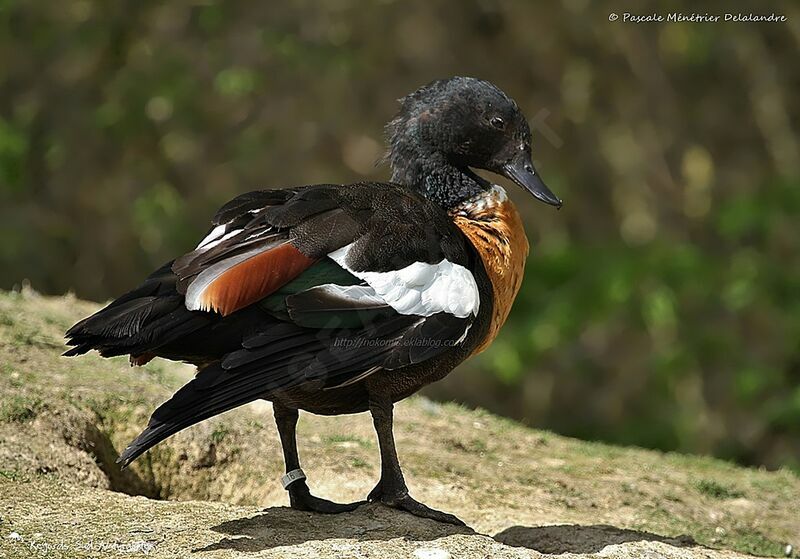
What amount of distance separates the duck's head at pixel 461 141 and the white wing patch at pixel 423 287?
0.74m

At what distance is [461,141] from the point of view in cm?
485

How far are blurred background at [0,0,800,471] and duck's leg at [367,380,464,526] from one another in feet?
20.2

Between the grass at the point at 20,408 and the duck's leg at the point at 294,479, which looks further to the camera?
the grass at the point at 20,408

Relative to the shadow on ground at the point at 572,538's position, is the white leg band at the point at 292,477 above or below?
above

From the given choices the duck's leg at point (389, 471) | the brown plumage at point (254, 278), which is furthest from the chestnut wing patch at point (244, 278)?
the duck's leg at point (389, 471)

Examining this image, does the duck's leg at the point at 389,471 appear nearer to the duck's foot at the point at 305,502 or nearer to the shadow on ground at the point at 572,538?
the duck's foot at the point at 305,502

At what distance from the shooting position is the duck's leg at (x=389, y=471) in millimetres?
4263

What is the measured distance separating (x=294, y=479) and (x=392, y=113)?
7.14 m

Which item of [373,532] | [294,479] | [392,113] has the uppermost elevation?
[392,113]

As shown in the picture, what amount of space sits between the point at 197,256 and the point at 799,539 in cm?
336

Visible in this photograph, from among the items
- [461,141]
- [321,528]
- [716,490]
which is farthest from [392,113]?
[321,528]

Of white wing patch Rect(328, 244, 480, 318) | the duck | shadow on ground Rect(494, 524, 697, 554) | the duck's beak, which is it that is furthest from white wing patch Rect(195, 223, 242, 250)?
shadow on ground Rect(494, 524, 697, 554)

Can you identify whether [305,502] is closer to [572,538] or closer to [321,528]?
[321,528]

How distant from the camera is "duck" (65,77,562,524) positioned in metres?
3.81
